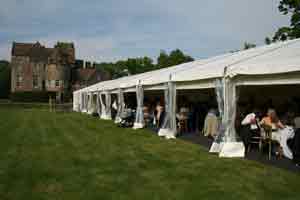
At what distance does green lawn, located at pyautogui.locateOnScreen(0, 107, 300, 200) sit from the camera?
4129 mm

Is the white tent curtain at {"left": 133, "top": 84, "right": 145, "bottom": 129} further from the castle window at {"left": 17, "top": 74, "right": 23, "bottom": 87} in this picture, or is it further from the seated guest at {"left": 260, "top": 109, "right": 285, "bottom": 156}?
the castle window at {"left": 17, "top": 74, "right": 23, "bottom": 87}

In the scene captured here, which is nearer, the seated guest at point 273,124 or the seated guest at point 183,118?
the seated guest at point 273,124

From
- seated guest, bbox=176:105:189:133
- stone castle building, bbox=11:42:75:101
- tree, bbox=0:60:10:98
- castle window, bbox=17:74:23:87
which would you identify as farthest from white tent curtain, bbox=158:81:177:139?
tree, bbox=0:60:10:98

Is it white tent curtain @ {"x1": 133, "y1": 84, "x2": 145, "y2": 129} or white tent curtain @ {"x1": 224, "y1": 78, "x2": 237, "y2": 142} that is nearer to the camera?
white tent curtain @ {"x1": 224, "y1": 78, "x2": 237, "y2": 142}

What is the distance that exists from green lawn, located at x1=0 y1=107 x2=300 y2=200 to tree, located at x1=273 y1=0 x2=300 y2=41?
1352 cm

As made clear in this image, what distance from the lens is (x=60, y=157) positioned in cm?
643

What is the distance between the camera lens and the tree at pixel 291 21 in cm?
1798

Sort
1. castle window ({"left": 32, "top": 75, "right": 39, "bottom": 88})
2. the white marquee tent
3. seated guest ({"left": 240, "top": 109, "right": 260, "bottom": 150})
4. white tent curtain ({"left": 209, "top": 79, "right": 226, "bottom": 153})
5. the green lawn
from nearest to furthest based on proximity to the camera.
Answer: the green lawn
the white marquee tent
white tent curtain ({"left": 209, "top": 79, "right": 226, "bottom": 153})
seated guest ({"left": 240, "top": 109, "right": 260, "bottom": 150})
castle window ({"left": 32, "top": 75, "right": 39, "bottom": 88})

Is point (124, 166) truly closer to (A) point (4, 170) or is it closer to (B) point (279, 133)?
(A) point (4, 170)

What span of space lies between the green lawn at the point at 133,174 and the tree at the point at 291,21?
13523 mm

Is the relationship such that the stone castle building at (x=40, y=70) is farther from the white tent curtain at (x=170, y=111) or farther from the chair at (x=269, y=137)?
the chair at (x=269, y=137)

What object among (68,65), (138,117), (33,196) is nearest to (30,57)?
(68,65)

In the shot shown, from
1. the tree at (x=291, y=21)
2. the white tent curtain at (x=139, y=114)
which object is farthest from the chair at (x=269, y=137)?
the tree at (x=291, y=21)

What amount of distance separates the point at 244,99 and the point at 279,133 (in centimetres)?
496
